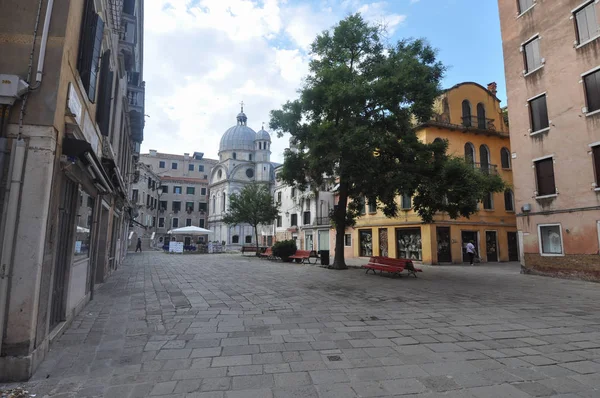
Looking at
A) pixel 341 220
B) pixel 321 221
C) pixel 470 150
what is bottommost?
pixel 341 220

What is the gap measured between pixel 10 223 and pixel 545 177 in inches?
674

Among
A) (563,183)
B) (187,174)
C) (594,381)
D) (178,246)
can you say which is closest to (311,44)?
(563,183)

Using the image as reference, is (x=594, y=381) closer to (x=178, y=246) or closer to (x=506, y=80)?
(x=506, y=80)

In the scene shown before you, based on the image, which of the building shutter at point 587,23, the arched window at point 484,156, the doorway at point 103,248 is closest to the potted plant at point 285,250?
the doorway at point 103,248

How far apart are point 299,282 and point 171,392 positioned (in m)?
7.88

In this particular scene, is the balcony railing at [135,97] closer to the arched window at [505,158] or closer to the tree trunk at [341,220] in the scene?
the tree trunk at [341,220]

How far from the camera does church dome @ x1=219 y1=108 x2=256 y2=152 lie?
6288 centimetres

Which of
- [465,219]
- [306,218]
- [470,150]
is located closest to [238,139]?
[306,218]

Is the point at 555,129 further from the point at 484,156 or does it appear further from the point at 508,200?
the point at 508,200

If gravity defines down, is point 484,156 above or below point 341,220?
above

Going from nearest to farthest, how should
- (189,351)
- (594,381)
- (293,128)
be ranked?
(594,381), (189,351), (293,128)

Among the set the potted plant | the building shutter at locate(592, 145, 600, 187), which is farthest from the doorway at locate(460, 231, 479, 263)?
the potted plant

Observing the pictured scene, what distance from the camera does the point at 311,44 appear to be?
585 inches

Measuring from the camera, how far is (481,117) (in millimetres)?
23328
